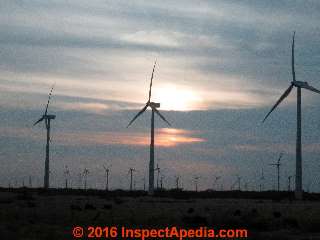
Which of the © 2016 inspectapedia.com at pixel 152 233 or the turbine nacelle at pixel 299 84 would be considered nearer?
the © 2016 inspectapedia.com at pixel 152 233

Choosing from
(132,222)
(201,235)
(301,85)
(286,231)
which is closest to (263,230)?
(286,231)

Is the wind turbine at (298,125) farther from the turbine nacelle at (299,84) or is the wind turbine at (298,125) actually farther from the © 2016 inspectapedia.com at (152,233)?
the © 2016 inspectapedia.com at (152,233)

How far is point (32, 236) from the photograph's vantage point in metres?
39.4

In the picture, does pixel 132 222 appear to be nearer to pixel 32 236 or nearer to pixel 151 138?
pixel 32 236

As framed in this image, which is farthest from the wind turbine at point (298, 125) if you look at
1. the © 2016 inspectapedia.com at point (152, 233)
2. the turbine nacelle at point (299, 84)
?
the © 2016 inspectapedia.com at point (152, 233)

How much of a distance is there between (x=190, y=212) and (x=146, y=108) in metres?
74.0

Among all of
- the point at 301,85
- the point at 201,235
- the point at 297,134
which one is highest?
the point at 301,85

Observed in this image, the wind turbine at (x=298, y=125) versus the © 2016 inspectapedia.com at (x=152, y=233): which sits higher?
the wind turbine at (x=298, y=125)

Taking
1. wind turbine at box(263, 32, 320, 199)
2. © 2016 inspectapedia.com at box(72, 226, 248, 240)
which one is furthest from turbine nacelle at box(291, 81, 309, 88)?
© 2016 inspectapedia.com at box(72, 226, 248, 240)

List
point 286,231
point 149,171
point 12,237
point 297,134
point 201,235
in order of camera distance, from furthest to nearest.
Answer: point 149,171 < point 297,134 < point 286,231 < point 201,235 < point 12,237

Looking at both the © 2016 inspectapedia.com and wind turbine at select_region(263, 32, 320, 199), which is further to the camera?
wind turbine at select_region(263, 32, 320, 199)

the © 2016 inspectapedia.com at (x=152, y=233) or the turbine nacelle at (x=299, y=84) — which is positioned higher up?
the turbine nacelle at (x=299, y=84)

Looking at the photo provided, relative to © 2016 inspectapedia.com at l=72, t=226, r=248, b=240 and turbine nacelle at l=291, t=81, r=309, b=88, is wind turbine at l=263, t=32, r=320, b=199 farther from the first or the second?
© 2016 inspectapedia.com at l=72, t=226, r=248, b=240

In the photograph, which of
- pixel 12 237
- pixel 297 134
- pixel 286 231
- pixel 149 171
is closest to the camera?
pixel 12 237
